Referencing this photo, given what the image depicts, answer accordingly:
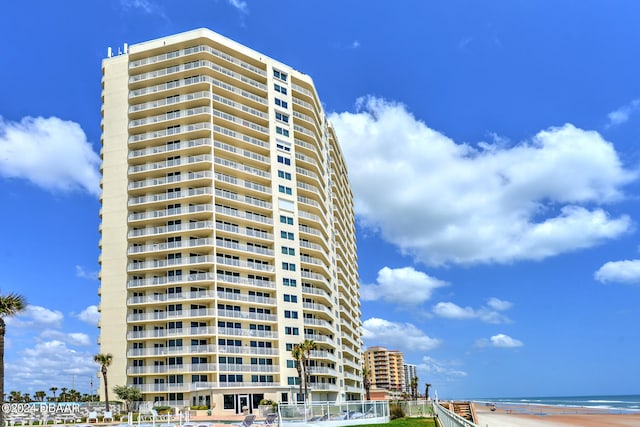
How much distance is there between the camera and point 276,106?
78938 mm

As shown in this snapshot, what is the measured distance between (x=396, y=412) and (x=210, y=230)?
98.0ft

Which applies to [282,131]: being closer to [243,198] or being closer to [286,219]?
[243,198]

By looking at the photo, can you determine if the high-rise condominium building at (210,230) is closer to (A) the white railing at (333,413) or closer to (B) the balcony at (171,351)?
(B) the balcony at (171,351)

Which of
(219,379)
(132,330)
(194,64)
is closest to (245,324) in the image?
(219,379)

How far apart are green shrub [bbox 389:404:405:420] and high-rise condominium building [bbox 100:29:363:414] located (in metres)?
18.6

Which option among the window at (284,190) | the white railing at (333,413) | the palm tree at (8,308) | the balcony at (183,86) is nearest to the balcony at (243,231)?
the window at (284,190)

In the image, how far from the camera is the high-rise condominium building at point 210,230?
220 feet

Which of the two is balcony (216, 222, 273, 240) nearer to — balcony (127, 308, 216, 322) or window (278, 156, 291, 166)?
balcony (127, 308, 216, 322)

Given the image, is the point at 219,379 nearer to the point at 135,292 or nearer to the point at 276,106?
the point at 135,292

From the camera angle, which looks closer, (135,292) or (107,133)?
(135,292)

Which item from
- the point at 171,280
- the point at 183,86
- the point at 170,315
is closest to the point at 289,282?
the point at 171,280

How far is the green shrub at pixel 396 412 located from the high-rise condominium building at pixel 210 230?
61.2 ft

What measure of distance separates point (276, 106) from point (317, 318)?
27.3 meters

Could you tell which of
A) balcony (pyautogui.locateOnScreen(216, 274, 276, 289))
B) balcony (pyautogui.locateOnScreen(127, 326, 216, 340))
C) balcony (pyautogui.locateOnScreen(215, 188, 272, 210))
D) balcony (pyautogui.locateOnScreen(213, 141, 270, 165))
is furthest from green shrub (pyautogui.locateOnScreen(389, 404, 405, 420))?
balcony (pyautogui.locateOnScreen(213, 141, 270, 165))
